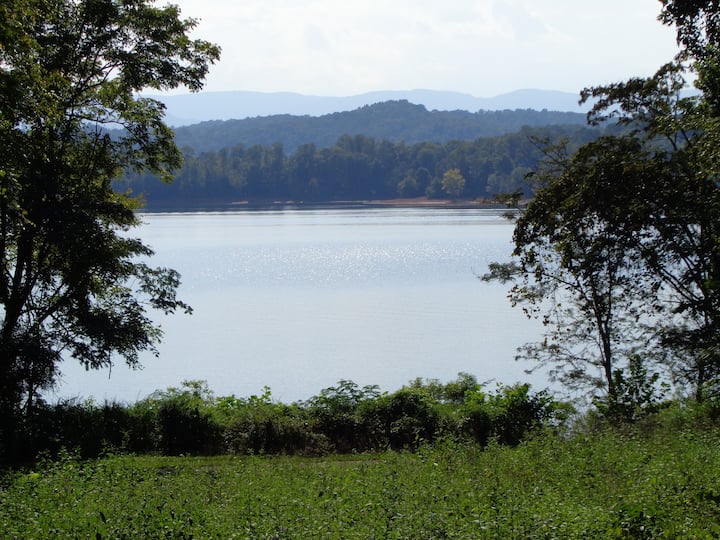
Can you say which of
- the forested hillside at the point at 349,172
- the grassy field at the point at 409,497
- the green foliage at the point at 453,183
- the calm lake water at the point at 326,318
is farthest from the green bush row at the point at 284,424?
the green foliage at the point at 453,183

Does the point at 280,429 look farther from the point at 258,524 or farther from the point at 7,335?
the point at 258,524

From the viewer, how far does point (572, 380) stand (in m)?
18.3

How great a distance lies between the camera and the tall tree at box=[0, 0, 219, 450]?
41.4 ft

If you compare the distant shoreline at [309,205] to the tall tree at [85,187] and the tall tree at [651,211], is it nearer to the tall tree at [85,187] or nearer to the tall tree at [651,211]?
the tall tree at [651,211]

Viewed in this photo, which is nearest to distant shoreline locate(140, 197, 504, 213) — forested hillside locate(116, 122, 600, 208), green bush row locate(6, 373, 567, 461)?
forested hillside locate(116, 122, 600, 208)

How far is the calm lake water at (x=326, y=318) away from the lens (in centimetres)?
2373

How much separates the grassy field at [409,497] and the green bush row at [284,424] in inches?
81.3

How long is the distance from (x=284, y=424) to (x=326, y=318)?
2174 centimetres

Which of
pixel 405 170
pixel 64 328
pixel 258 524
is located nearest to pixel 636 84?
pixel 64 328

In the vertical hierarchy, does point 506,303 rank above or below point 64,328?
below

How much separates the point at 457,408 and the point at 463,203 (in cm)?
11405

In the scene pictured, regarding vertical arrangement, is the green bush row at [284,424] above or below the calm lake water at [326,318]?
above

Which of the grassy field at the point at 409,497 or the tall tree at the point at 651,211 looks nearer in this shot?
the grassy field at the point at 409,497

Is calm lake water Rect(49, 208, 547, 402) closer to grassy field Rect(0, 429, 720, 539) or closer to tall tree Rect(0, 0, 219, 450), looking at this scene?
tall tree Rect(0, 0, 219, 450)
